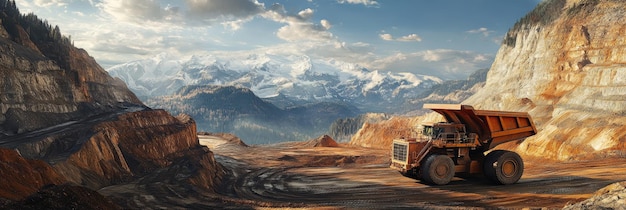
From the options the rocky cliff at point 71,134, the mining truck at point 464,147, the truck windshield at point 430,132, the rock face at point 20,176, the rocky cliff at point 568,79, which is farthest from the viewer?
the rocky cliff at point 568,79

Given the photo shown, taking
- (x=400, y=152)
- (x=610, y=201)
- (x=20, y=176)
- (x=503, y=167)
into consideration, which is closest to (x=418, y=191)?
(x=400, y=152)

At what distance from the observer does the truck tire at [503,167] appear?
19406 mm

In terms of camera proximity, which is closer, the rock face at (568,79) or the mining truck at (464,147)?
the mining truck at (464,147)

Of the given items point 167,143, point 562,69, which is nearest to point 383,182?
point 167,143

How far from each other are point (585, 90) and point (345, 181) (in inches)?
1163

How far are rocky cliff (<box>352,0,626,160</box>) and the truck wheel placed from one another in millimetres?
16551

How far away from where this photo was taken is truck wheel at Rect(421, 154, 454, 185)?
19453mm

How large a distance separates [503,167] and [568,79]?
3416 centimetres

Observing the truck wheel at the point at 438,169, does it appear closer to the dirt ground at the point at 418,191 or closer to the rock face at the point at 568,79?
the dirt ground at the point at 418,191

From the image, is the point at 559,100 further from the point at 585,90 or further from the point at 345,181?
the point at 345,181

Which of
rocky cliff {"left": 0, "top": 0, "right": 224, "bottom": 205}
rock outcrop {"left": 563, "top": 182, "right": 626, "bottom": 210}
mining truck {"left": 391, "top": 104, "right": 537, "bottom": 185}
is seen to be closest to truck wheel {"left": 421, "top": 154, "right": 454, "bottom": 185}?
mining truck {"left": 391, "top": 104, "right": 537, "bottom": 185}

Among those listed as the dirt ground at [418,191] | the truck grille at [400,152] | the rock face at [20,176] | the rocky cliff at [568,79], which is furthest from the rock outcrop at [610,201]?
the rocky cliff at [568,79]

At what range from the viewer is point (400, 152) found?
2033cm

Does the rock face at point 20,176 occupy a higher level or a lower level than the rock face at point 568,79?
lower
